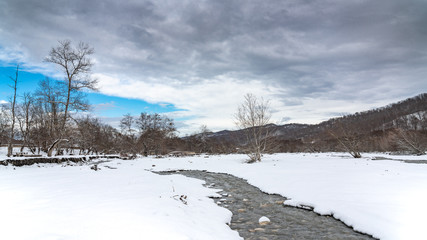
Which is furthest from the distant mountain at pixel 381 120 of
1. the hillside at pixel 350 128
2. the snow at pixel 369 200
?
the snow at pixel 369 200

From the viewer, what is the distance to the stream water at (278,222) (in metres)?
4.70

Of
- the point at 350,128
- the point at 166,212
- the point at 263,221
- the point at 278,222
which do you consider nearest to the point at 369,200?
the point at 278,222

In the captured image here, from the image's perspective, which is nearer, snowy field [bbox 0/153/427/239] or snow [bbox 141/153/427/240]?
snowy field [bbox 0/153/427/239]

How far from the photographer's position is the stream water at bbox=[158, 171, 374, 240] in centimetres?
470

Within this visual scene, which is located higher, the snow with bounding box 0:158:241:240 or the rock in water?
the snow with bounding box 0:158:241:240

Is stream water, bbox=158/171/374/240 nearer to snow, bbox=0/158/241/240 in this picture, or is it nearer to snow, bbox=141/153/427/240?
snow, bbox=141/153/427/240

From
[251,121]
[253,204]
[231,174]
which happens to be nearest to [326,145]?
[251,121]

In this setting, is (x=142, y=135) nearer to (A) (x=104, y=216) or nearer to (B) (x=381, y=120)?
(A) (x=104, y=216)

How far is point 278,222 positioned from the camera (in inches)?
217

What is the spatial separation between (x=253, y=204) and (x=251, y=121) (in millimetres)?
12002

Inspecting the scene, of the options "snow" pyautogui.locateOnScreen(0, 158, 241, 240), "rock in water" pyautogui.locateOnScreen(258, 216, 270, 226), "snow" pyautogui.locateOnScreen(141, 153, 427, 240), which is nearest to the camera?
"snow" pyautogui.locateOnScreen(0, 158, 241, 240)

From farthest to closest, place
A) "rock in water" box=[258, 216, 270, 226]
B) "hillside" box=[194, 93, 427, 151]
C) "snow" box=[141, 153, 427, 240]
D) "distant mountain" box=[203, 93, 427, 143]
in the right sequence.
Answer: "distant mountain" box=[203, 93, 427, 143] → "hillside" box=[194, 93, 427, 151] → "rock in water" box=[258, 216, 270, 226] → "snow" box=[141, 153, 427, 240]

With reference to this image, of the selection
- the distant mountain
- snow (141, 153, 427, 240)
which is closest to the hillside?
the distant mountain

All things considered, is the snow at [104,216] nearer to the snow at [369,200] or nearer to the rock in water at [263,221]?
the rock in water at [263,221]
